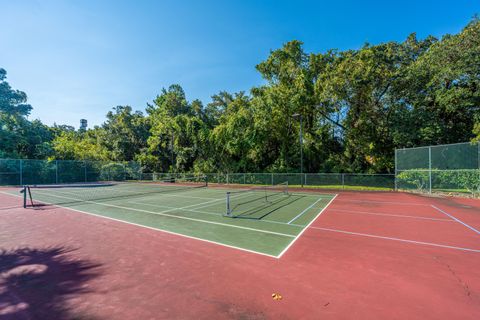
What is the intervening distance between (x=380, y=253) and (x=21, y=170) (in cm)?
3822

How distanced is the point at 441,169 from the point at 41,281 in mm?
22351

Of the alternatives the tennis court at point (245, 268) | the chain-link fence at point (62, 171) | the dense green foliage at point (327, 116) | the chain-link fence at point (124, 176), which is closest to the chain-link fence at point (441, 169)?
the chain-link fence at point (124, 176)

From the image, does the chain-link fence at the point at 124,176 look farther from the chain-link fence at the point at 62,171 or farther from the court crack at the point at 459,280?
the court crack at the point at 459,280

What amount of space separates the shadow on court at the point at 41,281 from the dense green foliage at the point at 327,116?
2373cm

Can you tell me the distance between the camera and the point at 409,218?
30.5 feet

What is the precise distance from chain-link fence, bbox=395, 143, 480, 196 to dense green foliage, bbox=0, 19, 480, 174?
3121 mm

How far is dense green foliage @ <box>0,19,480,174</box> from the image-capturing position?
19484 millimetres

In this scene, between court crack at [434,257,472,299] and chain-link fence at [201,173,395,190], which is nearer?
court crack at [434,257,472,299]

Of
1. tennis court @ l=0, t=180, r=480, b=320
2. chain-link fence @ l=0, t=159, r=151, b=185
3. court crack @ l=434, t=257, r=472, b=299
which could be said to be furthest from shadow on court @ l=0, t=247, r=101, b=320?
chain-link fence @ l=0, t=159, r=151, b=185

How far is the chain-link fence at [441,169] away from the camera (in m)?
14.3

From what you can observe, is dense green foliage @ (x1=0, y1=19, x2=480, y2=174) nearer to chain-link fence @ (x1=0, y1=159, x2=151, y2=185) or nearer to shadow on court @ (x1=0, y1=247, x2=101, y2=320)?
chain-link fence @ (x1=0, y1=159, x2=151, y2=185)

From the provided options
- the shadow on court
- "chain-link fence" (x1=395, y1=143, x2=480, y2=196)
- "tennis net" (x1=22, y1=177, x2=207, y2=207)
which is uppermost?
"chain-link fence" (x1=395, y1=143, x2=480, y2=196)

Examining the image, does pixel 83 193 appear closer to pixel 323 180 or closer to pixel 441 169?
pixel 323 180

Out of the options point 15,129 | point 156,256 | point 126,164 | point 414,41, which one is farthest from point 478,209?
point 15,129
